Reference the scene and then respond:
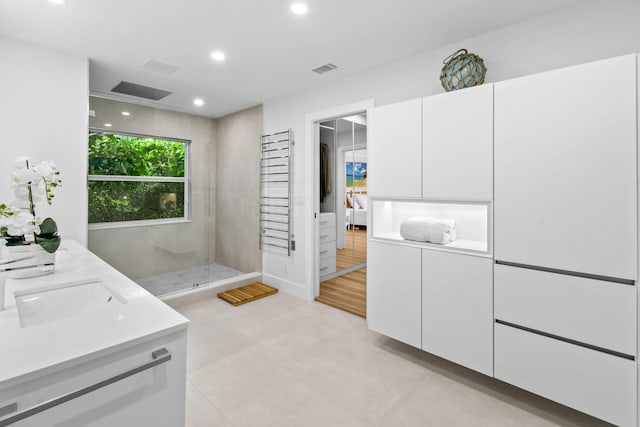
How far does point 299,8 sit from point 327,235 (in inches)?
116

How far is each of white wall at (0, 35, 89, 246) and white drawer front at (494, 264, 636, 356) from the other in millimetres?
3349

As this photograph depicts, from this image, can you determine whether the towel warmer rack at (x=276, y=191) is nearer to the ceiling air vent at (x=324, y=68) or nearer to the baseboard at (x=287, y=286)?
the baseboard at (x=287, y=286)

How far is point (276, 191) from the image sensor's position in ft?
13.3

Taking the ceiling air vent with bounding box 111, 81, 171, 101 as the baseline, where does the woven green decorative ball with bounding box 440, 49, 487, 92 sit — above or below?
below

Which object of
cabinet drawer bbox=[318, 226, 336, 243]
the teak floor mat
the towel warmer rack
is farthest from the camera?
cabinet drawer bbox=[318, 226, 336, 243]

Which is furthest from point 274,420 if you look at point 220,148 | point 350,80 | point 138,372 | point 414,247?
point 220,148

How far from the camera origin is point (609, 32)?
1.86 m

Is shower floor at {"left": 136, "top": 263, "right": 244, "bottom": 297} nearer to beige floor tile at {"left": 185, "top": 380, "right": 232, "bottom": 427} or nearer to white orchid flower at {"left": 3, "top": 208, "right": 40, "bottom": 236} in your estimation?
beige floor tile at {"left": 185, "top": 380, "right": 232, "bottom": 427}

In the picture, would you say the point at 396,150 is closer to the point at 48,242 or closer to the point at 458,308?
the point at 458,308

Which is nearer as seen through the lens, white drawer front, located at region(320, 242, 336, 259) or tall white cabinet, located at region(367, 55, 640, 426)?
tall white cabinet, located at region(367, 55, 640, 426)

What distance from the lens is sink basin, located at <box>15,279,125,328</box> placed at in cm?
130

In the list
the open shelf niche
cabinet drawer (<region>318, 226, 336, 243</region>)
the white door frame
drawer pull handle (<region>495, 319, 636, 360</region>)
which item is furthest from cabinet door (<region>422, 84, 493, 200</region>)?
cabinet drawer (<region>318, 226, 336, 243</region>)

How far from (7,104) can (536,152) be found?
12.4 feet

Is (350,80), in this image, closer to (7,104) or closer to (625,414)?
Result: (7,104)
